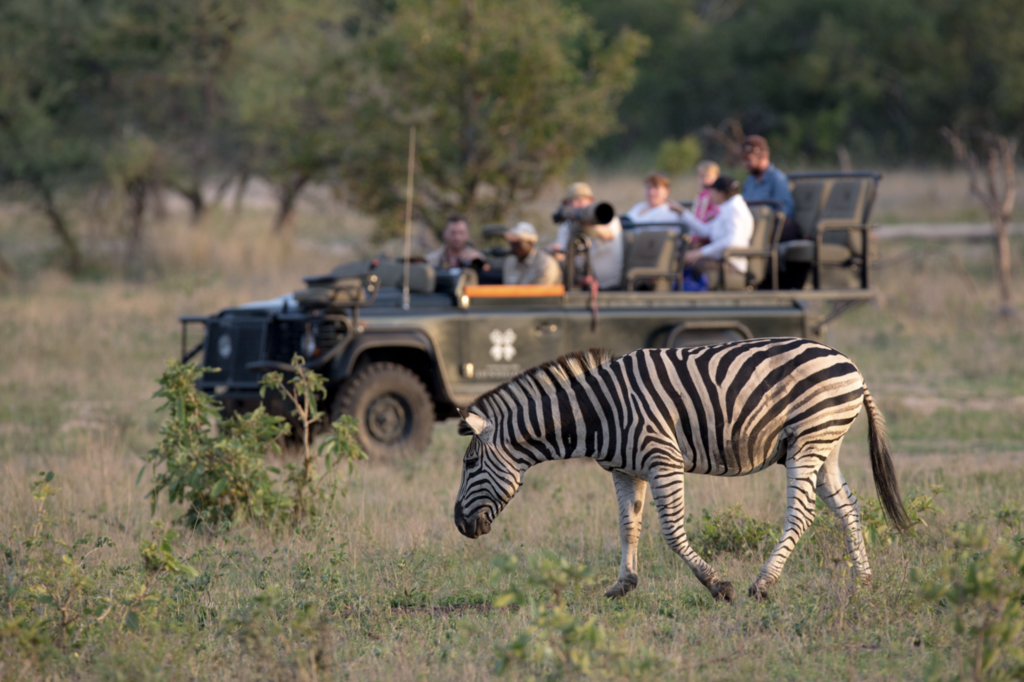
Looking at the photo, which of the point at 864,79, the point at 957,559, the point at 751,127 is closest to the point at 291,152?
the point at 957,559

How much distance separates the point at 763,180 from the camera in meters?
10.1

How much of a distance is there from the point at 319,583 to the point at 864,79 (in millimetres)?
29948

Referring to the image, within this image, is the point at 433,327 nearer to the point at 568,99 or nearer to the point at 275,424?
the point at 275,424

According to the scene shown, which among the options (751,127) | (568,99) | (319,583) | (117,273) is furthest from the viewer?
(751,127)

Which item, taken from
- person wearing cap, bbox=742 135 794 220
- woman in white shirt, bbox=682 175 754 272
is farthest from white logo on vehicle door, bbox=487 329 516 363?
person wearing cap, bbox=742 135 794 220

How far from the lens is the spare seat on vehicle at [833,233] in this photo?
372 inches

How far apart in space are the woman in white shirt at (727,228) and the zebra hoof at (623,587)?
14.1 ft

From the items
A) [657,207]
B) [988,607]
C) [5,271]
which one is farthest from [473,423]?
[5,271]

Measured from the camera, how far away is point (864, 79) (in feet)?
106

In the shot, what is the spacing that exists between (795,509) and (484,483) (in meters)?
1.42

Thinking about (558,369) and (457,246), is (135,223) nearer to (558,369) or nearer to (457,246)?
(457,246)

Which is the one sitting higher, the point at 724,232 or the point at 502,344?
the point at 724,232

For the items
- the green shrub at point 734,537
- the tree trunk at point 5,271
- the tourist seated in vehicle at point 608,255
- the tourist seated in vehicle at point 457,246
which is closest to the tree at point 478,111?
the tourist seated in vehicle at point 457,246

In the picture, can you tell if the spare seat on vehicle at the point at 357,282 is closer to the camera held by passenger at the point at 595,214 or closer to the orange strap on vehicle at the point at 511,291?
the orange strap on vehicle at the point at 511,291
